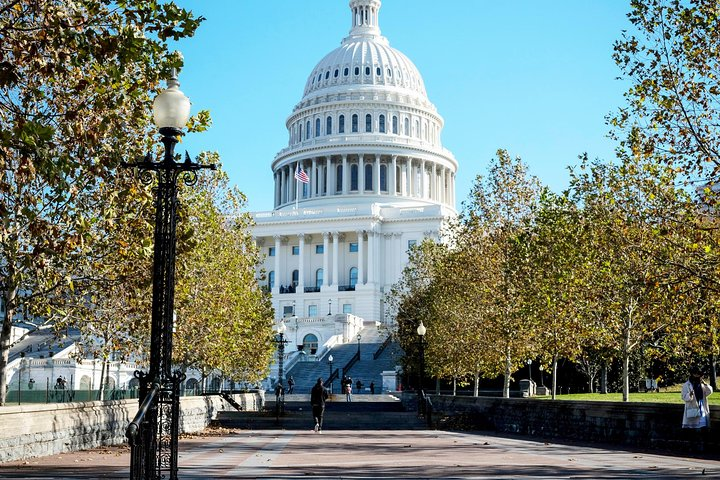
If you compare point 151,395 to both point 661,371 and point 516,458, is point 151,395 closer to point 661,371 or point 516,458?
point 516,458

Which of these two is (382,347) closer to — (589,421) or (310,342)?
(310,342)

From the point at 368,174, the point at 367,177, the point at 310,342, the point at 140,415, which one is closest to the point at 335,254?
the point at 367,177

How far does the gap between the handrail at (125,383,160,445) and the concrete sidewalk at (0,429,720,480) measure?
392 centimetres

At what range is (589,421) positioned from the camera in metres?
27.0

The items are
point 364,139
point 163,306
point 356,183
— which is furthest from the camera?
point 356,183

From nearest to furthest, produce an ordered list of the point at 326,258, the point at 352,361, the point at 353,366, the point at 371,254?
the point at 353,366, the point at 352,361, the point at 371,254, the point at 326,258

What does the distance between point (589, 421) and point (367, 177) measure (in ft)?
349

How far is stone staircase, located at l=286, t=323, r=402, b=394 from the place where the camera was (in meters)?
72.8

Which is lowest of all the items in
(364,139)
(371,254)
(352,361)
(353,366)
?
(353,366)

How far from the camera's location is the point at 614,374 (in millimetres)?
58250

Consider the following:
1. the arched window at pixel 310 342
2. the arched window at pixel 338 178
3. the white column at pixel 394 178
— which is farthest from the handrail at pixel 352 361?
the arched window at pixel 338 178

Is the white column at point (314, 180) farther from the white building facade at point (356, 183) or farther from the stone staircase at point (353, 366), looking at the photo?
the stone staircase at point (353, 366)

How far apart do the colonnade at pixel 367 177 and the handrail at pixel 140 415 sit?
387ft

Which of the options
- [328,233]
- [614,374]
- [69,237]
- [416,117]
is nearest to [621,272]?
[69,237]
